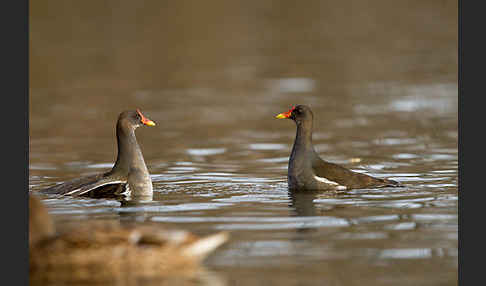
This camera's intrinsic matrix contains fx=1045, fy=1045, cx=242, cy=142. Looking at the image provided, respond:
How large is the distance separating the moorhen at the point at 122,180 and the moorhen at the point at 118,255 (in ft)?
14.1

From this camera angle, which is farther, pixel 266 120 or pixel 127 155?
pixel 266 120

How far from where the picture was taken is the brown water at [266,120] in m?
10.5

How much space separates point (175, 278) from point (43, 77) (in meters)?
21.0

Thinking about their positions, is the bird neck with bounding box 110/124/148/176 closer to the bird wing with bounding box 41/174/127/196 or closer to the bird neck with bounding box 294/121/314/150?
the bird wing with bounding box 41/174/127/196

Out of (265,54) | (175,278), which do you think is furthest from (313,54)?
(175,278)

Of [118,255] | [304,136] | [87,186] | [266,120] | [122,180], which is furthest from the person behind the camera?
[266,120]

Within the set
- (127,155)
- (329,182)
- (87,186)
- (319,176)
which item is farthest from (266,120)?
(87,186)

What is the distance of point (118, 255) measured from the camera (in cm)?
911

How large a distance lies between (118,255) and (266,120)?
1321cm

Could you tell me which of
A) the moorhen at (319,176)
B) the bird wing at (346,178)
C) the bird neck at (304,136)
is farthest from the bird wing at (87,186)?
the bird wing at (346,178)

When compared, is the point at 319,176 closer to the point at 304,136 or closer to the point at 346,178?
the point at 346,178

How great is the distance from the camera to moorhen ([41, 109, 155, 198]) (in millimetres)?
13625

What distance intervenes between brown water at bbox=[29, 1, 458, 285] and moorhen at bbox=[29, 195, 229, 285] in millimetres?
462

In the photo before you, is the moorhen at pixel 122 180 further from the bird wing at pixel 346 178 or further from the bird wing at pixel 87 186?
the bird wing at pixel 346 178
